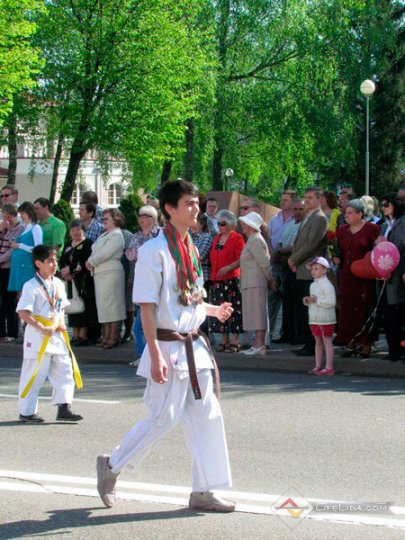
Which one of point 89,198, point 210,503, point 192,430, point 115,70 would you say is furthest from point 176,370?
point 115,70

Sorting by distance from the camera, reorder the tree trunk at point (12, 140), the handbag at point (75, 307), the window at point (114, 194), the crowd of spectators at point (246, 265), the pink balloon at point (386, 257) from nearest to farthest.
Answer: the pink balloon at point (386, 257) < the crowd of spectators at point (246, 265) < the handbag at point (75, 307) < the tree trunk at point (12, 140) < the window at point (114, 194)

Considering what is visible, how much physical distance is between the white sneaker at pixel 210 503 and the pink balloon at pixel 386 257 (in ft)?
20.5

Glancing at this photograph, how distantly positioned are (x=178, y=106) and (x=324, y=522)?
3745cm

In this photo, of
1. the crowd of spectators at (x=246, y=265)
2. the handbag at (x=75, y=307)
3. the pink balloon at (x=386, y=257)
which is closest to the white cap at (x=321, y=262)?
the crowd of spectators at (x=246, y=265)

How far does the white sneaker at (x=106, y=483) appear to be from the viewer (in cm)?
587

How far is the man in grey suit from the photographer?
→ 12.6 m

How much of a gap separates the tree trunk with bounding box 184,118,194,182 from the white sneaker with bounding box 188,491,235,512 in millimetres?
41159

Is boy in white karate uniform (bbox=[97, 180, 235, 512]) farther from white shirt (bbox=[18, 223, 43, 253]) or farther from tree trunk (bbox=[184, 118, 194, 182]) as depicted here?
tree trunk (bbox=[184, 118, 194, 182])

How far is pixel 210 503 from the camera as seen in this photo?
5.78 meters

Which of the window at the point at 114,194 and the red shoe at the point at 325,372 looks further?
the window at the point at 114,194

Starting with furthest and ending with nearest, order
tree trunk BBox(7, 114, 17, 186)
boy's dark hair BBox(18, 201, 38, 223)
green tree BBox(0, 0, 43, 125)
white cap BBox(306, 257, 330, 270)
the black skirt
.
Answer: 1. tree trunk BBox(7, 114, 17, 186)
2. green tree BBox(0, 0, 43, 125)
3. boy's dark hair BBox(18, 201, 38, 223)
4. the black skirt
5. white cap BBox(306, 257, 330, 270)

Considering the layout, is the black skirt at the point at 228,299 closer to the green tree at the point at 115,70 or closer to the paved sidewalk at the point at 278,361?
the paved sidewalk at the point at 278,361

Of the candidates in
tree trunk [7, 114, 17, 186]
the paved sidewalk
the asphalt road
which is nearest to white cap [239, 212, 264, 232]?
the paved sidewalk

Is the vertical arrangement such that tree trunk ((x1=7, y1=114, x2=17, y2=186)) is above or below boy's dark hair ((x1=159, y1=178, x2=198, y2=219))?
above
